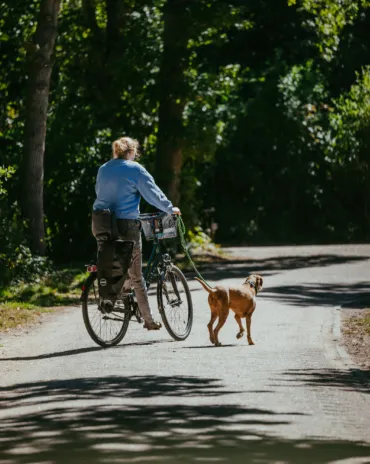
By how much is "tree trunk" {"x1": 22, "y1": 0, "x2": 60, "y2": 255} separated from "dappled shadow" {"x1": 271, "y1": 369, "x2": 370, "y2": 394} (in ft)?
38.7

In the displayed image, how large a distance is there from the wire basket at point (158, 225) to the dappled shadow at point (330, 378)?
8.10 ft

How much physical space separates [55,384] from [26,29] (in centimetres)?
1879

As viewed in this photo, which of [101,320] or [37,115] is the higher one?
[37,115]

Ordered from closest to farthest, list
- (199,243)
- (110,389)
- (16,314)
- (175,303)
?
(110,389) < (175,303) < (16,314) < (199,243)

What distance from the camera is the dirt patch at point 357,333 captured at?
12.1 metres

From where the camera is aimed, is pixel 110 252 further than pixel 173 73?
No

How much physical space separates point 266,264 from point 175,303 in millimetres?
15903

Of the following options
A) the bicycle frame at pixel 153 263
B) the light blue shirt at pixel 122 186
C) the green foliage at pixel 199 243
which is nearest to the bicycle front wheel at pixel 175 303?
the bicycle frame at pixel 153 263

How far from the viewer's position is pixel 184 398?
8828 millimetres

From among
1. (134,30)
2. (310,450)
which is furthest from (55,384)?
(134,30)

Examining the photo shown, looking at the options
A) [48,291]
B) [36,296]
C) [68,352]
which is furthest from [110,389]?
[48,291]

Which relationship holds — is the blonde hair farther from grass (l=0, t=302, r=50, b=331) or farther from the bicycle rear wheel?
grass (l=0, t=302, r=50, b=331)

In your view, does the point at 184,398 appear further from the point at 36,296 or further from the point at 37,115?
the point at 37,115

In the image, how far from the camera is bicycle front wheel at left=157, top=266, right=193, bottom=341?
12.5 metres
